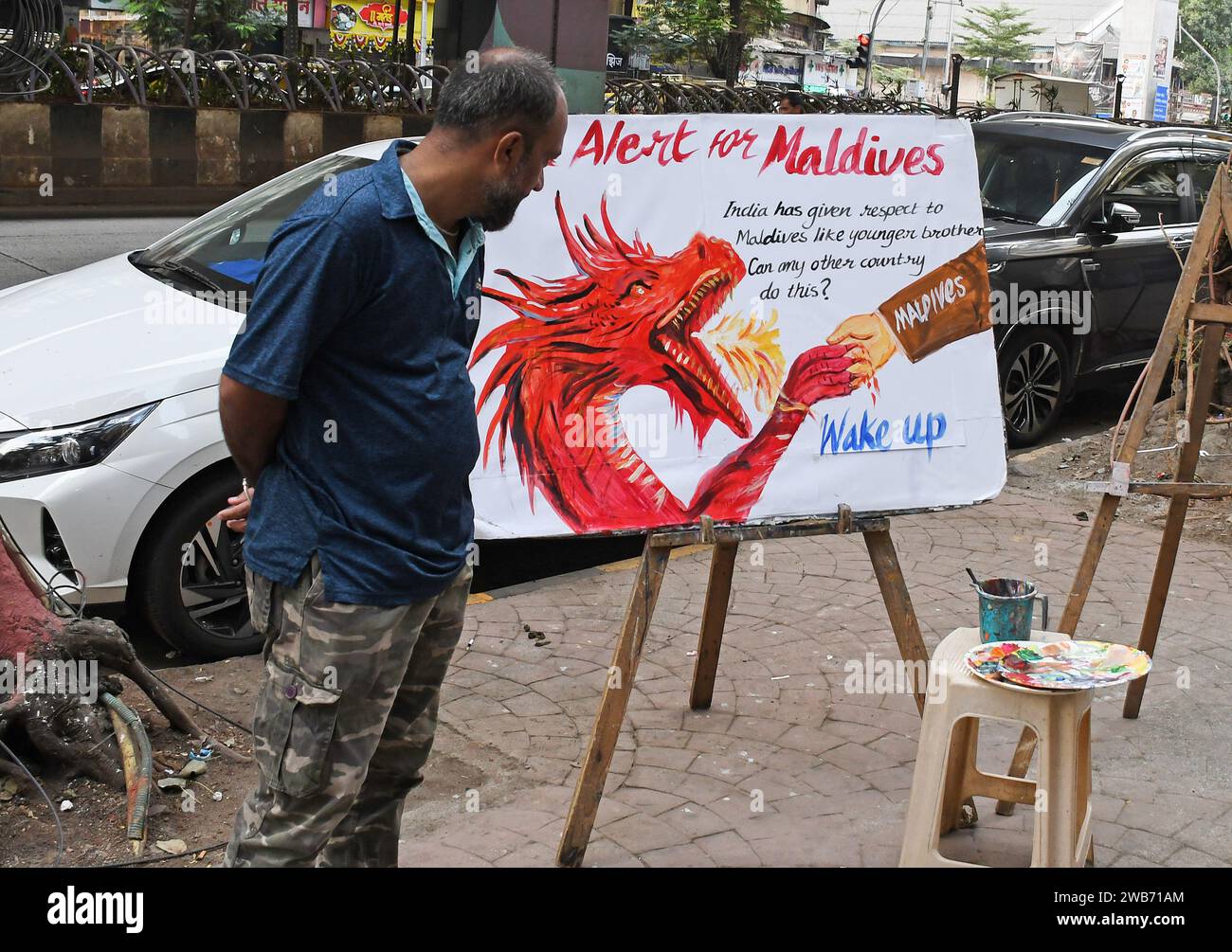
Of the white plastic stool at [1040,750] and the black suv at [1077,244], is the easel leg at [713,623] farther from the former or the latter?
the black suv at [1077,244]

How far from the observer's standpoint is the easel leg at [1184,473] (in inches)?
170

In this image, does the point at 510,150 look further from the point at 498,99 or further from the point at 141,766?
the point at 141,766

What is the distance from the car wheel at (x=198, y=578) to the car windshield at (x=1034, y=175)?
225 inches

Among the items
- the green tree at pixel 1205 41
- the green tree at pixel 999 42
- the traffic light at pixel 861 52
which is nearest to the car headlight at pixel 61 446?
the traffic light at pixel 861 52

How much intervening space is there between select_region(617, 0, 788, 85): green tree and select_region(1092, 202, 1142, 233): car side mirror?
21.1 m

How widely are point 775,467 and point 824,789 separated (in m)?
1.01

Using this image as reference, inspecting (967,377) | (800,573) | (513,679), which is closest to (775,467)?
(967,377)

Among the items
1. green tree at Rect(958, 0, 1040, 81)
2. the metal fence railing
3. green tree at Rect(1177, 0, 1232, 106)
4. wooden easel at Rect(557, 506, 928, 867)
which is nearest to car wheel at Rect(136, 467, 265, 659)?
wooden easel at Rect(557, 506, 928, 867)

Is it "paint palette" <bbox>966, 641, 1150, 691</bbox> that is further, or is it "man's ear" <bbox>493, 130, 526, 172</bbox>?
"paint palette" <bbox>966, 641, 1150, 691</bbox>

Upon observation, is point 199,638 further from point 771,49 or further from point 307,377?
point 771,49

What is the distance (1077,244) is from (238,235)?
17.1 ft

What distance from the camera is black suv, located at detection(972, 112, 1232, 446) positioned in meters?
8.28

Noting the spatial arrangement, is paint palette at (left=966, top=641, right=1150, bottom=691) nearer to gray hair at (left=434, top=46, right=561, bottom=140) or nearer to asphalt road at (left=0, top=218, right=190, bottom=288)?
gray hair at (left=434, top=46, right=561, bottom=140)

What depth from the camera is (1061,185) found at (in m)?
8.76
